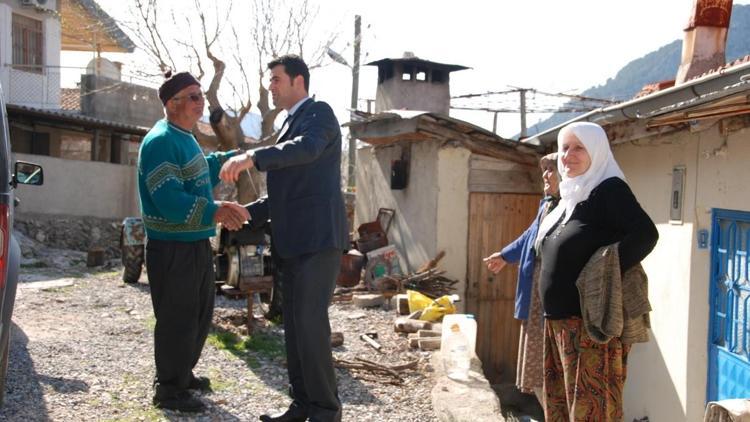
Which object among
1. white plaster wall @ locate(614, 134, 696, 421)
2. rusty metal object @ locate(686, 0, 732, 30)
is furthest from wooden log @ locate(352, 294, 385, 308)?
rusty metal object @ locate(686, 0, 732, 30)

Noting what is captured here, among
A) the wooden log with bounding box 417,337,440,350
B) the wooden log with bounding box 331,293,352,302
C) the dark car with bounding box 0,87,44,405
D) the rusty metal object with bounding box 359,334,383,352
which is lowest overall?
the wooden log with bounding box 331,293,352,302

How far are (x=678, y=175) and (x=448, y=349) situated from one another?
8.64ft

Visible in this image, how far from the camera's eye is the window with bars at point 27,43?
18531mm

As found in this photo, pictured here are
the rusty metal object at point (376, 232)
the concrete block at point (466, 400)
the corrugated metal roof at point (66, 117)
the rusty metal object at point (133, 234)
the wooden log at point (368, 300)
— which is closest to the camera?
the concrete block at point (466, 400)

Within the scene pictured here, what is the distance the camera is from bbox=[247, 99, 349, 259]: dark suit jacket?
3.32 m

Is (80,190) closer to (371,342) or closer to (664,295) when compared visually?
(371,342)

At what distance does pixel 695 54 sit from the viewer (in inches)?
285

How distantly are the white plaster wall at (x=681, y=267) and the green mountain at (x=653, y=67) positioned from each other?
146ft

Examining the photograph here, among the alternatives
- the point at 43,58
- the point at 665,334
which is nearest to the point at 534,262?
the point at 665,334

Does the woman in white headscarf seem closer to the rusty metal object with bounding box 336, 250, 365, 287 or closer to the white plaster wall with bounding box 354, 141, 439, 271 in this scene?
the white plaster wall with bounding box 354, 141, 439, 271

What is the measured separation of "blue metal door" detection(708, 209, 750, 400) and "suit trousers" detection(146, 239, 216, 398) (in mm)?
3938

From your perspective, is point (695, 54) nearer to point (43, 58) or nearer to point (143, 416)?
point (143, 416)

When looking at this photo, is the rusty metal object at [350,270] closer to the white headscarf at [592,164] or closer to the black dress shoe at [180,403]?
the black dress shoe at [180,403]

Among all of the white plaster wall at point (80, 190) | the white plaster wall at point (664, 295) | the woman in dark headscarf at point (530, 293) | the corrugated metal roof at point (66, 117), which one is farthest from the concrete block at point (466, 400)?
the corrugated metal roof at point (66, 117)
